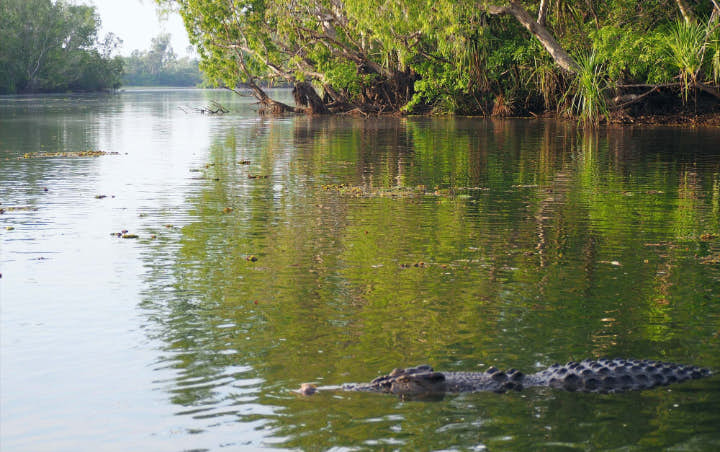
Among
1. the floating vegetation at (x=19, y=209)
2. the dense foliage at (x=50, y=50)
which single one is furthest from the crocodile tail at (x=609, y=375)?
the dense foliage at (x=50, y=50)

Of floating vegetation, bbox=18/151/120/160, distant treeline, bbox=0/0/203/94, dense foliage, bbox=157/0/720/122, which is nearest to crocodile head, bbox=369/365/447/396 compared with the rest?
floating vegetation, bbox=18/151/120/160

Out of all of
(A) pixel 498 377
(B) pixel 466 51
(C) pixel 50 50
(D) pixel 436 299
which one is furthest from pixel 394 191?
(C) pixel 50 50

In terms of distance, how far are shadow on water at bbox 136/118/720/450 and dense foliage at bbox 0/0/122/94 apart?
86957 mm

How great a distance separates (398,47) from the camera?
37656 mm

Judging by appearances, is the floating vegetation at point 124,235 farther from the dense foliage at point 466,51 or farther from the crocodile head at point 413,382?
the dense foliage at point 466,51

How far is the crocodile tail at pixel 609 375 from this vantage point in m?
6.07

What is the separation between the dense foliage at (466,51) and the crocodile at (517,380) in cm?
2433

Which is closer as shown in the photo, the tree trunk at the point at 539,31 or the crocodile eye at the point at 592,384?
the crocodile eye at the point at 592,384

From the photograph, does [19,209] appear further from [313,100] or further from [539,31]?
[313,100]

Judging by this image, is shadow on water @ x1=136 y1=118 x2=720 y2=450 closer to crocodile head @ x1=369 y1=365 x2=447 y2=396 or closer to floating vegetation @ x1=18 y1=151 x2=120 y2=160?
crocodile head @ x1=369 y1=365 x2=447 y2=396

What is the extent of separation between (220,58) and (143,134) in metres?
14.9

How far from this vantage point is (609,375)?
6055mm

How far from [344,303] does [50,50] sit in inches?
4009

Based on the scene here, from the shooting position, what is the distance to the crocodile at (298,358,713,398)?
6055 millimetres
